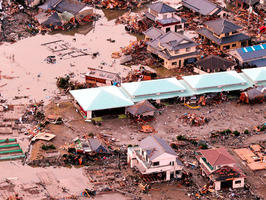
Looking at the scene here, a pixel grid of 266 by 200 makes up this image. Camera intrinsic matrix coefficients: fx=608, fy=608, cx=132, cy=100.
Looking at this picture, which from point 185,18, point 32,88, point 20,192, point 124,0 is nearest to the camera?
point 20,192

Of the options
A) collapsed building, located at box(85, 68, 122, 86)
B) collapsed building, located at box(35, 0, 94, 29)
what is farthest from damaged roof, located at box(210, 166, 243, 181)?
collapsed building, located at box(35, 0, 94, 29)

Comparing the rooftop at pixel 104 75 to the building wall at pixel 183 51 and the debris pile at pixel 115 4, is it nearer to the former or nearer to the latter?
the building wall at pixel 183 51

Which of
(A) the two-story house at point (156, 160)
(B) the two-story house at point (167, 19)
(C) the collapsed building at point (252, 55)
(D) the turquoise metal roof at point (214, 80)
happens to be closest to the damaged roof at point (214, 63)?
(C) the collapsed building at point (252, 55)

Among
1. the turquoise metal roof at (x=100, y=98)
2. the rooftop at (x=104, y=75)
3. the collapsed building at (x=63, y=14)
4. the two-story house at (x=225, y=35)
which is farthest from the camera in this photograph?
the collapsed building at (x=63, y=14)

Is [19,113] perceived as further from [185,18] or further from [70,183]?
[185,18]

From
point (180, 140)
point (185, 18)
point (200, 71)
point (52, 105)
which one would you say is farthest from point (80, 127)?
point (185, 18)

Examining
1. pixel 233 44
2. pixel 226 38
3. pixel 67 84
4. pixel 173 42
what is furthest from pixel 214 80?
pixel 67 84

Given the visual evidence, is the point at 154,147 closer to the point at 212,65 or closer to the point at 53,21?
the point at 212,65

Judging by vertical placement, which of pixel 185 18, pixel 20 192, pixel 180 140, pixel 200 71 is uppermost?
pixel 185 18
